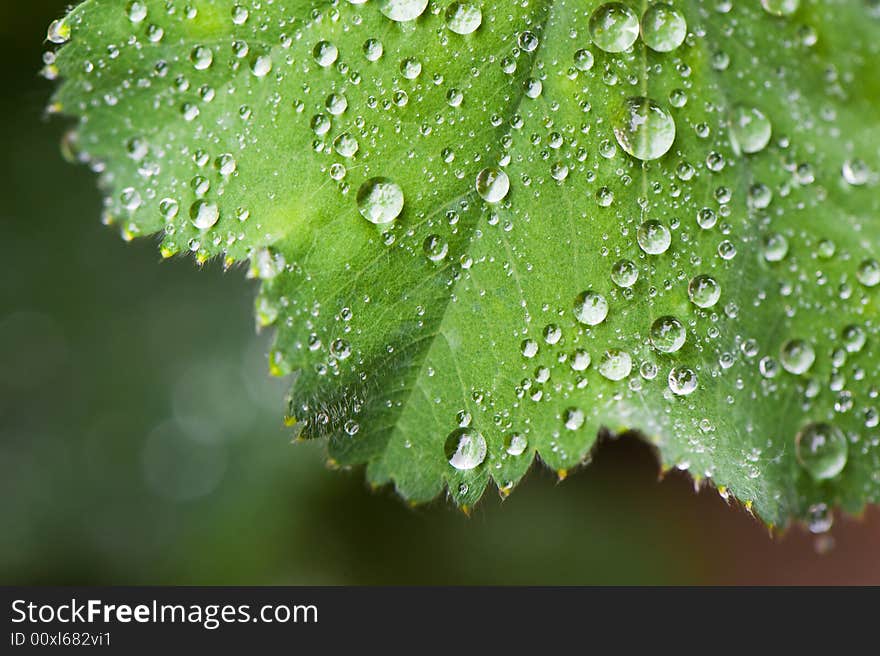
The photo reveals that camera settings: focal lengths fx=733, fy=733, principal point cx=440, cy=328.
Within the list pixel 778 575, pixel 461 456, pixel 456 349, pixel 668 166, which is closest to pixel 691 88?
pixel 668 166

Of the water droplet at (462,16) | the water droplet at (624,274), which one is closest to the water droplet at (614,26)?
the water droplet at (462,16)

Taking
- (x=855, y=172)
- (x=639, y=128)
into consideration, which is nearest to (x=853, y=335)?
(x=855, y=172)

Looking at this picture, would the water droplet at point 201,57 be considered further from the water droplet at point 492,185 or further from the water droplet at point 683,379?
the water droplet at point 683,379

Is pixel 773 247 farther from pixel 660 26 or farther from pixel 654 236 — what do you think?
pixel 660 26

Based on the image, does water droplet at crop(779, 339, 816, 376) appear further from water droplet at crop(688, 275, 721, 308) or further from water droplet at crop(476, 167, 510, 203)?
water droplet at crop(476, 167, 510, 203)

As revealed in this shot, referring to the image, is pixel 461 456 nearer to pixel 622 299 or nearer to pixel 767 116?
pixel 622 299

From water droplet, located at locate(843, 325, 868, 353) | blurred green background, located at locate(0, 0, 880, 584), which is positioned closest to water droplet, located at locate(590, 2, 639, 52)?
water droplet, located at locate(843, 325, 868, 353)
